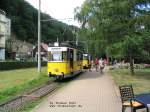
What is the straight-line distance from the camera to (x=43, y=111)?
15.2 m

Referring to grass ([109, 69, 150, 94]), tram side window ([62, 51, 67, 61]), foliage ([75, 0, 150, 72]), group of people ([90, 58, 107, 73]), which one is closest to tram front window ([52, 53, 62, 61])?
tram side window ([62, 51, 67, 61])

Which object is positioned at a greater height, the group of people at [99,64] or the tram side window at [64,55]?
the tram side window at [64,55]

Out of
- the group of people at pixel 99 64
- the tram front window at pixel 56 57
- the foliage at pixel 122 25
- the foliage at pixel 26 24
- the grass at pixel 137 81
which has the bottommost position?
the grass at pixel 137 81

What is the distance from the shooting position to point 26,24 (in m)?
140

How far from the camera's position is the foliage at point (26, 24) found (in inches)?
5281

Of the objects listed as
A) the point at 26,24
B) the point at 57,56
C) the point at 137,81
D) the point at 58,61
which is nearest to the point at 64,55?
the point at 57,56

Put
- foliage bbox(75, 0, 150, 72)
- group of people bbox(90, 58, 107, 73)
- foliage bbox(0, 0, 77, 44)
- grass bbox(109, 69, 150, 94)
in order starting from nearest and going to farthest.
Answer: grass bbox(109, 69, 150, 94) < foliage bbox(75, 0, 150, 72) < group of people bbox(90, 58, 107, 73) < foliage bbox(0, 0, 77, 44)

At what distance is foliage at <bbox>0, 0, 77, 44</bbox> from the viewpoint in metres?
134

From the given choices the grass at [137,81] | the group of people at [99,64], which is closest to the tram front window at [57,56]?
the grass at [137,81]

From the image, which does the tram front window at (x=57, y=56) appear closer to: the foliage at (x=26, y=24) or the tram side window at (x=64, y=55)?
the tram side window at (x=64, y=55)

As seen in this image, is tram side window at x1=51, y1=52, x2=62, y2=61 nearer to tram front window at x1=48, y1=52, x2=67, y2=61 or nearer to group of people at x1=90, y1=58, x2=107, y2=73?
tram front window at x1=48, y1=52, x2=67, y2=61

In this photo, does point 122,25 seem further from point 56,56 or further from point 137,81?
point 137,81

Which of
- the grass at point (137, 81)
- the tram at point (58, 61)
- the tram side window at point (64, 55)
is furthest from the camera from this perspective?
the tram side window at point (64, 55)

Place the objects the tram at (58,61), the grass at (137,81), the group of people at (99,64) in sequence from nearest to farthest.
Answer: the grass at (137,81) → the tram at (58,61) → the group of people at (99,64)
